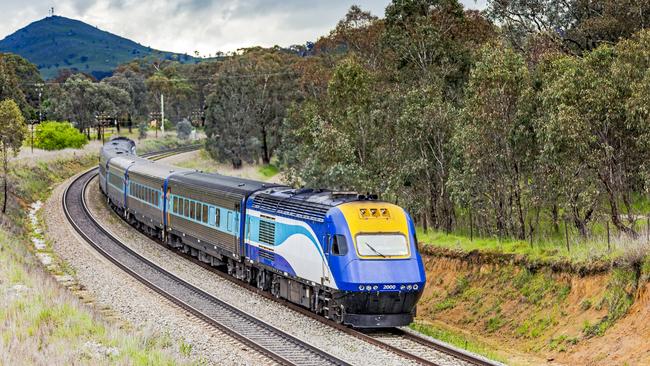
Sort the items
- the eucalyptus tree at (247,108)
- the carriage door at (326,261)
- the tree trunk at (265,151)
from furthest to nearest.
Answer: the tree trunk at (265,151) < the eucalyptus tree at (247,108) < the carriage door at (326,261)

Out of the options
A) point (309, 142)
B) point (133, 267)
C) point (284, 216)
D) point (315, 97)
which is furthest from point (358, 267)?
point (315, 97)

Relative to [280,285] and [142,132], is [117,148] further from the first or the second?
[142,132]

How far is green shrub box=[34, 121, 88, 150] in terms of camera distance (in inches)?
3523

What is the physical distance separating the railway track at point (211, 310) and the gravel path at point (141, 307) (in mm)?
265

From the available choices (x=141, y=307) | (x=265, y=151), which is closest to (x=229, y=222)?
(x=141, y=307)

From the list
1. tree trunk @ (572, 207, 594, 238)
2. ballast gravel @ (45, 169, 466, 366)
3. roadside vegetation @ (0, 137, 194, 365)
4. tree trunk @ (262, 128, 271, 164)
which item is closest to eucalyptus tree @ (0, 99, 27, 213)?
ballast gravel @ (45, 169, 466, 366)

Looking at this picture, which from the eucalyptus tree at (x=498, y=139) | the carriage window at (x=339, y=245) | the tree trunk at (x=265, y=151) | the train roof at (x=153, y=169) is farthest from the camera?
the tree trunk at (x=265, y=151)

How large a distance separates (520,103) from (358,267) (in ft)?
46.3

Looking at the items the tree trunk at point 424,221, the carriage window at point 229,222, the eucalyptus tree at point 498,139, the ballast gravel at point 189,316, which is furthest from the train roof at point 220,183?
the tree trunk at point 424,221

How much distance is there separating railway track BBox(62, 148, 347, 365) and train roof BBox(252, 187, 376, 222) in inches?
127

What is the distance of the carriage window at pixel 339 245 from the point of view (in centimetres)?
2008

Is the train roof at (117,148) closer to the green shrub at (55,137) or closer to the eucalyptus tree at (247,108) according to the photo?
the eucalyptus tree at (247,108)

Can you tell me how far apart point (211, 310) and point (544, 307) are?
969cm

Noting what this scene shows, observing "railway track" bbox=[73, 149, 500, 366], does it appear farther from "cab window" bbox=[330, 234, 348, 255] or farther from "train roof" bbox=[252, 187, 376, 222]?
"train roof" bbox=[252, 187, 376, 222]
